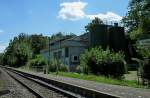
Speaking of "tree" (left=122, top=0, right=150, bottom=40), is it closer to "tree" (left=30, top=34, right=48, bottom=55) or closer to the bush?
the bush

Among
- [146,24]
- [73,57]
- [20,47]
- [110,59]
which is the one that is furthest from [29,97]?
[20,47]

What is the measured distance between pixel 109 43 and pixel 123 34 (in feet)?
15.1

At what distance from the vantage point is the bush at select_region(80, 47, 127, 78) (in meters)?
36.0

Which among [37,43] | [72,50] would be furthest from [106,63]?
[37,43]

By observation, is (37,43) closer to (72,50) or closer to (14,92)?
(72,50)

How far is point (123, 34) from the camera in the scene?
80750mm

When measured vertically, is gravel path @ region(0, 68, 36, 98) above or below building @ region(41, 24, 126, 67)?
below

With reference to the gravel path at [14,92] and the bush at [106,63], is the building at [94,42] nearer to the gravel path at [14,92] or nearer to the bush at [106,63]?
the bush at [106,63]

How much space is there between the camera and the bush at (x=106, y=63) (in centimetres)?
3597

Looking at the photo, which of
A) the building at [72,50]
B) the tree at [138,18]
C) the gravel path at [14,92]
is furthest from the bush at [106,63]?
the building at [72,50]

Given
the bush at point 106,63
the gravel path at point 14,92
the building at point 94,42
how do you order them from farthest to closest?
the building at point 94,42, the bush at point 106,63, the gravel path at point 14,92

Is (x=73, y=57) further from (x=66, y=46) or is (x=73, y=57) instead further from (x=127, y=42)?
(x=127, y=42)

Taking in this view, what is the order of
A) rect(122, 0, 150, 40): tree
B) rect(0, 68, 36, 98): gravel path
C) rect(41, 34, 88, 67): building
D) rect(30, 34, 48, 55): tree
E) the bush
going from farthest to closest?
rect(30, 34, 48, 55): tree
rect(41, 34, 88, 67): building
rect(122, 0, 150, 40): tree
the bush
rect(0, 68, 36, 98): gravel path

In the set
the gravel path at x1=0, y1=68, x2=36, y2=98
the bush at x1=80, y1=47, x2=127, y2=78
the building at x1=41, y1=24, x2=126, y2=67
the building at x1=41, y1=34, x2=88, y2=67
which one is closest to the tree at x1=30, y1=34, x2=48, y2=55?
the building at x1=41, y1=24, x2=126, y2=67
